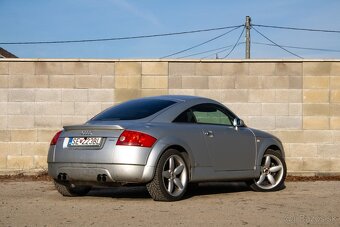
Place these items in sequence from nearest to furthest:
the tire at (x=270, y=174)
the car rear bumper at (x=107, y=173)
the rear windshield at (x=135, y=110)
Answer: the car rear bumper at (x=107, y=173)
the rear windshield at (x=135, y=110)
the tire at (x=270, y=174)

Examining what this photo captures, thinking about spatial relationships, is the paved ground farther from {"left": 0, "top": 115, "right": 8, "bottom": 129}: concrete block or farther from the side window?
{"left": 0, "top": 115, "right": 8, "bottom": 129}: concrete block

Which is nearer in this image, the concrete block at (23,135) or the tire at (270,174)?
the tire at (270,174)

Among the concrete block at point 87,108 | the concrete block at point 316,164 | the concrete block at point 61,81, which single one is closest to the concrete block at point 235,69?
the concrete block at point 316,164

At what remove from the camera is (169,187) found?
27.1ft

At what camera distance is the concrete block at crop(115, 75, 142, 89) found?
13617 mm

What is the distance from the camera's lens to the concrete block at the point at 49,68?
537 inches

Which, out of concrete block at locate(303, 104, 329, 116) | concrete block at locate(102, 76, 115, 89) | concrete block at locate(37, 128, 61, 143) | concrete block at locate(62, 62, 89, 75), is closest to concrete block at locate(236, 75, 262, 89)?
concrete block at locate(303, 104, 329, 116)

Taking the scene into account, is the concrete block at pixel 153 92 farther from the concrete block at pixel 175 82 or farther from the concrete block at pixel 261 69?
the concrete block at pixel 261 69

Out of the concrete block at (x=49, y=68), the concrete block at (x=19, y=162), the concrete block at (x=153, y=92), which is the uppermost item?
the concrete block at (x=49, y=68)

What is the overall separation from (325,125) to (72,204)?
283 inches

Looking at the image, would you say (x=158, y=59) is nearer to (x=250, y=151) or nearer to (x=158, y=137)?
(x=250, y=151)

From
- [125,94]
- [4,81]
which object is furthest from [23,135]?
[125,94]

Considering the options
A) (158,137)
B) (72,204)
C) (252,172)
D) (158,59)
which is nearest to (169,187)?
(158,137)

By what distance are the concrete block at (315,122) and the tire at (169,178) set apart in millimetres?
5756
